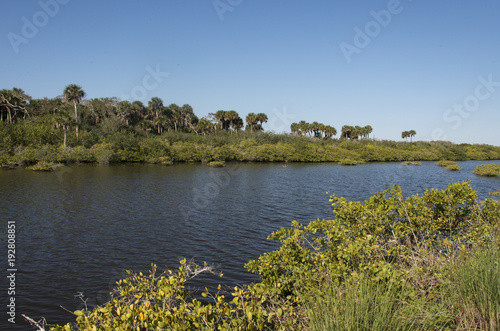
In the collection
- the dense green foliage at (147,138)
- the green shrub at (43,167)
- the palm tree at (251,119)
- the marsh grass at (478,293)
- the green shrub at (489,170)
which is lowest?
the green shrub at (43,167)

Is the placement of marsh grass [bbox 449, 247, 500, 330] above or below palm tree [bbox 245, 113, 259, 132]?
below

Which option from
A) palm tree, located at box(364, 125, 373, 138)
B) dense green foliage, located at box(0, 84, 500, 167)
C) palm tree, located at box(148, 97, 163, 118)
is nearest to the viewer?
dense green foliage, located at box(0, 84, 500, 167)

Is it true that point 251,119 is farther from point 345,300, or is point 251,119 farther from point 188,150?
point 345,300

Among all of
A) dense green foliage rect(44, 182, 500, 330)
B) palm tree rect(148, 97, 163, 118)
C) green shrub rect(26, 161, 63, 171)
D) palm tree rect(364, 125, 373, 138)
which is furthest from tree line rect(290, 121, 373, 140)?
dense green foliage rect(44, 182, 500, 330)

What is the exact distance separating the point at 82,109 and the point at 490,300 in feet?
318

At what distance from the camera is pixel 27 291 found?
10.8m

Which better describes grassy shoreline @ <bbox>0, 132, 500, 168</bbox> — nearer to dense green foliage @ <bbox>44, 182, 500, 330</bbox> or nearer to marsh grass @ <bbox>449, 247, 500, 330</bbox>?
dense green foliage @ <bbox>44, 182, 500, 330</bbox>

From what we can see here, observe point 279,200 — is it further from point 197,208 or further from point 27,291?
point 27,291

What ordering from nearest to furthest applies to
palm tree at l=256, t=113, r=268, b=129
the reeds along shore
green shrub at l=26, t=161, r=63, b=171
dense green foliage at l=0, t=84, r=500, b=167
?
green shrub at l=26, t=161, r=63, b=171
the reeds along shore
dense green foliage at l=0, t=84, r=500, b=167
palm tree at l=256, t=113, r=268, b=129

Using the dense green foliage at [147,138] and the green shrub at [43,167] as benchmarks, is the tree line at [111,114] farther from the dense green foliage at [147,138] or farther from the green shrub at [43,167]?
the green shrub at [43,167]

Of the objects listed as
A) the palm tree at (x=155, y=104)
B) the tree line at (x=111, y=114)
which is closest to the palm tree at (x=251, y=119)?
the tree line at (x=111, y=114)

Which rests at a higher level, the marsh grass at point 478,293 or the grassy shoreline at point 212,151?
the grassy shoreline at point 212,151

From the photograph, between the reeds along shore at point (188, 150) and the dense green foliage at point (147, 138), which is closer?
the reeds along shore at point (188, 150)

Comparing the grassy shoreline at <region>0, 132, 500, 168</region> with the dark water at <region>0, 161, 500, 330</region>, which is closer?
the dark water at <region>0, 161, 500, 330</region>
